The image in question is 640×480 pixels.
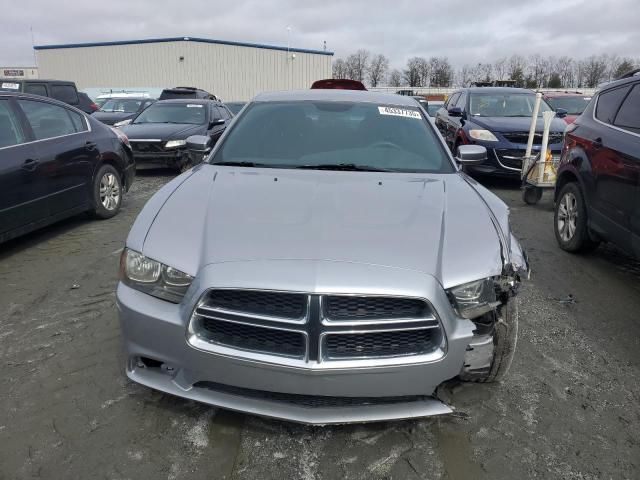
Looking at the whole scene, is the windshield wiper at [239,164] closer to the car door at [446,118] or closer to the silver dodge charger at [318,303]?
the silver dodge charger at [318,303]

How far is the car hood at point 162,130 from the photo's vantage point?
A: 31.2ft

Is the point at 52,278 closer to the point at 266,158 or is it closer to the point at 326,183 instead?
the point at 266,158

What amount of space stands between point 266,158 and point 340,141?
567 millimetres

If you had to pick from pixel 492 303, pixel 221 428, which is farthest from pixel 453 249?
pixel 221 428

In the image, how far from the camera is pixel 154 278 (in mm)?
2311

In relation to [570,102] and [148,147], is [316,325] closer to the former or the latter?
[148,147]

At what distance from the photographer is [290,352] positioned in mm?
2115

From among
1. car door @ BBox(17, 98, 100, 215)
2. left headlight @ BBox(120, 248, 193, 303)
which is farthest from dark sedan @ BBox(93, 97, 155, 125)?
left headlight @ BBox(120, 248, 193, 303)

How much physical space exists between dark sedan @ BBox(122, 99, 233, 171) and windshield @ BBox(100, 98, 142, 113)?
20.5 feet

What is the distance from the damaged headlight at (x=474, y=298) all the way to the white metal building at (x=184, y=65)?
128 feet

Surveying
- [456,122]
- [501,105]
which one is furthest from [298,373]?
[501,105]

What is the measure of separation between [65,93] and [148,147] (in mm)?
6049

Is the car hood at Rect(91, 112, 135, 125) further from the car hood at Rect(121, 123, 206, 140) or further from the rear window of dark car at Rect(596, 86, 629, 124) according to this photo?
the rear window of dark car at Rect(596, 86, 629, 124)

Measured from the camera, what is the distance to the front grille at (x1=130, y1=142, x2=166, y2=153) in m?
9.41
